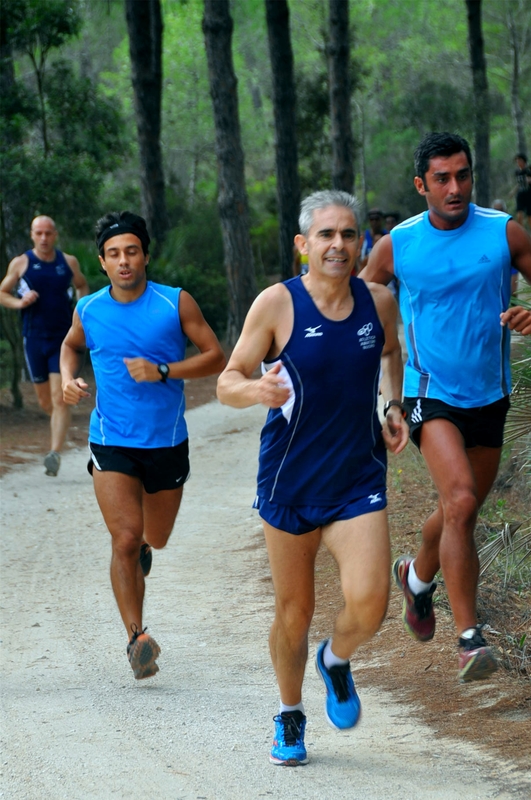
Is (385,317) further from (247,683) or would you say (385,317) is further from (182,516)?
(182,516)

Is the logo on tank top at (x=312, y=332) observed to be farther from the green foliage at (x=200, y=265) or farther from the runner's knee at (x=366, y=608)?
the green foliage at (x=200, y=265)

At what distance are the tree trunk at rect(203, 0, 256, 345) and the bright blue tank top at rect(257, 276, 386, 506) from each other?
1559 centimetres

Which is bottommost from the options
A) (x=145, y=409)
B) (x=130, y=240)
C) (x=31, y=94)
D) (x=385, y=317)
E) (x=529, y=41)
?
(x=145, y=409)

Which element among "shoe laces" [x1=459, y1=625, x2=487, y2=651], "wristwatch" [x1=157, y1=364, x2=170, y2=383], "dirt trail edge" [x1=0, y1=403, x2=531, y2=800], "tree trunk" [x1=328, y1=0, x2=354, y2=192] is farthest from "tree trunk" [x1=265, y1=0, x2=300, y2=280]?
"shoe laces" [x1=459, y1=625, x2=487, y2=651]

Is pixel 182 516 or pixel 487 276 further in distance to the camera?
pixel 182 516

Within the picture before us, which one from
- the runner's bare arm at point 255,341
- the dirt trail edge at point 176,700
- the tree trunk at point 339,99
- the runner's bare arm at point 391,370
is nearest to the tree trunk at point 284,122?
the tree trunk at point 339,99

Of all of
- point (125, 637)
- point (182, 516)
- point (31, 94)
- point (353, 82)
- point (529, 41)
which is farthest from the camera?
point (529, 41)

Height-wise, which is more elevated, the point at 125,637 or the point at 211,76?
the point at 211,76

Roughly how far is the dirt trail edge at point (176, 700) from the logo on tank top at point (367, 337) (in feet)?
5.52

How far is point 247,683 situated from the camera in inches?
229

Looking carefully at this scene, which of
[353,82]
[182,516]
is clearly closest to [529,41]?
[353,82]

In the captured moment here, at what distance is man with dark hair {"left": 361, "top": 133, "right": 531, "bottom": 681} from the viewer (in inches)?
191

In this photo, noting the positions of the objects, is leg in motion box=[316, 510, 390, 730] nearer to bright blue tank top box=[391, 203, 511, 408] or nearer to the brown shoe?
bright blue tank top box=[391, 203, 511, 408]

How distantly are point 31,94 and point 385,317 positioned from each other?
15168 mm
